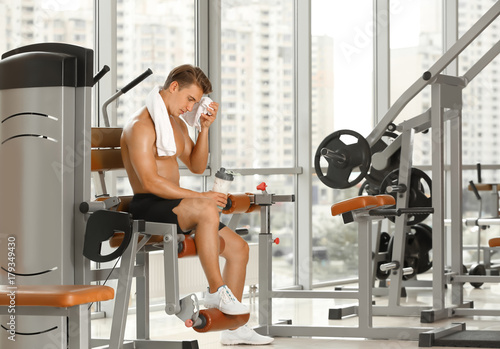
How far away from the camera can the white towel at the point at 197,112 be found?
3.98 meters

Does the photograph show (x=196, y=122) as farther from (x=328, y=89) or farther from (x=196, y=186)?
(x=328, y=89)

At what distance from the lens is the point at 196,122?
402 centimetres

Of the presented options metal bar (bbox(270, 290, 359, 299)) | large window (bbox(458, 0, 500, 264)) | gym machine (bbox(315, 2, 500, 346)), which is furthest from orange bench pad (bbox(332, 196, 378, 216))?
large window (bbox(458, 0, 500, 264))

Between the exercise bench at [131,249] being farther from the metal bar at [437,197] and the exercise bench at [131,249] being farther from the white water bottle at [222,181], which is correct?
the metal bar at [437,197]

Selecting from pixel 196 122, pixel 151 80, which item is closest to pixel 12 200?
pixel 196 122

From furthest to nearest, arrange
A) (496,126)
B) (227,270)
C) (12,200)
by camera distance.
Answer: (496,126), (227,270), (12,200)

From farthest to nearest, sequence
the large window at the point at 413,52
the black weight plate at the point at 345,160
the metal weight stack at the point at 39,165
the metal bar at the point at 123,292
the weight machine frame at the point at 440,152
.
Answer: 1. the large window at the point at 413,52
2. the weight machine frame at the point at 440,152
3. the black weight plate at the point at 345,160
4. the metal bar at the point at 123,292
5. the metal weight stack at the point at 39,165

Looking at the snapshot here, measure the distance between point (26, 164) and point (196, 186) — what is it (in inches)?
118

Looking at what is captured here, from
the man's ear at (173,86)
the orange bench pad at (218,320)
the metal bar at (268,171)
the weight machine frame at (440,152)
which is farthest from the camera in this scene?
the metal bar at (268,171)

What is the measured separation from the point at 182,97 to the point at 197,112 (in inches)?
8.0

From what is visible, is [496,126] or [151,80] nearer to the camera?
[151,80]

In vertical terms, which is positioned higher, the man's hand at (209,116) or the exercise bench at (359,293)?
the man's hand at (209,116)

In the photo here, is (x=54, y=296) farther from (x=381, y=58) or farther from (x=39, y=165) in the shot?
(x=381, y=58)

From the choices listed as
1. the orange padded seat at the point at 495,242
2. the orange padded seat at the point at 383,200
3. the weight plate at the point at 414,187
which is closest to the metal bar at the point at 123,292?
the orange padded seat at the point at 383,200
